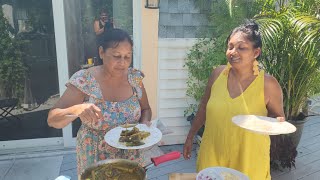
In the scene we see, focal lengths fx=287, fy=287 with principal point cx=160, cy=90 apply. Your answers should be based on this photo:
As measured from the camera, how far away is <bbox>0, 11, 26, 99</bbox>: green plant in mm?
3762

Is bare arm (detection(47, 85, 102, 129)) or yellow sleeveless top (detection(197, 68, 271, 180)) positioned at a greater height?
bare arm (detection(47, 85, 102, 129))

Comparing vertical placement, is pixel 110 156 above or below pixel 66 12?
below

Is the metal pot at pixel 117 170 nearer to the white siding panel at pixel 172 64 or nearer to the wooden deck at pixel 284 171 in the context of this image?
the wooden deck at pixel 284 171

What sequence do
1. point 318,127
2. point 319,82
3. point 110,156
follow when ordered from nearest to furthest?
point 110,156, point 319,82, point 318,127

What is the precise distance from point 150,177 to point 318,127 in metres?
3.25

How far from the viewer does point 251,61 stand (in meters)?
1.89

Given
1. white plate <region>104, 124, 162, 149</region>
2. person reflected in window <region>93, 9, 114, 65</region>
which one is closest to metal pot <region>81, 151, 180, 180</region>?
white plate <region>104, 124, 162, 149</region>

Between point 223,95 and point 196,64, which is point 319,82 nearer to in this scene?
point 196,64

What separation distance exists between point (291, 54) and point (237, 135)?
5.48 feet

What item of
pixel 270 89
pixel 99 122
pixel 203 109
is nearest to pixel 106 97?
pixel 99 122

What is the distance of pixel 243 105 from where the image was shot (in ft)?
6.09

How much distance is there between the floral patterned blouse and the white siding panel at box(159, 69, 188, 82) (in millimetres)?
2257

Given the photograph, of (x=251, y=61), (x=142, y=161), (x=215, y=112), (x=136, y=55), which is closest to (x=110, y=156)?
(x=142, y=161)

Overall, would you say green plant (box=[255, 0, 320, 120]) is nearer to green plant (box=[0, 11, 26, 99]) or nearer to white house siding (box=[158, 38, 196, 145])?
white house siding (box=[158, 38, 196, 145])
